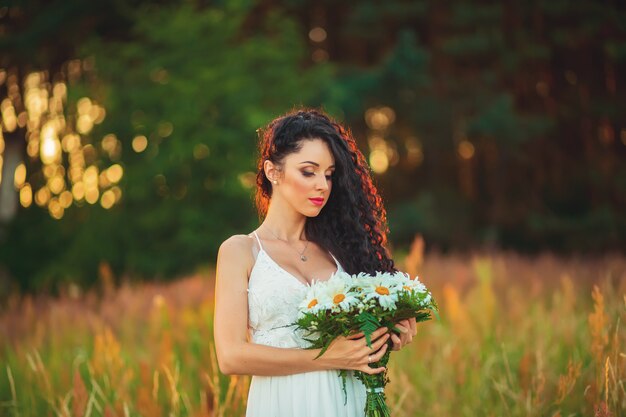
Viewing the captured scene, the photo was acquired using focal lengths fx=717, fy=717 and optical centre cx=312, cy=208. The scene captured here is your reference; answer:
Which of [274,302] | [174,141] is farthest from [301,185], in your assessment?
[174,141]

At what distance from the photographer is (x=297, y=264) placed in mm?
3156

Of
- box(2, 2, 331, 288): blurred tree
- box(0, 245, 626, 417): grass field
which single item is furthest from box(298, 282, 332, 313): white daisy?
box(2, 2, 331, 288): blurred tree

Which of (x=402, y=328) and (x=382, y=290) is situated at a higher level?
(x=382, y=290)

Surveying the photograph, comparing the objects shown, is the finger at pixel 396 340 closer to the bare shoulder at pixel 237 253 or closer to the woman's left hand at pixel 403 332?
the woman's left hand at pixel 403 332

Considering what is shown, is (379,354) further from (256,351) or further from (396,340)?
(256,351)

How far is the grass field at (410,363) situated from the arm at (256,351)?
0.85 meters

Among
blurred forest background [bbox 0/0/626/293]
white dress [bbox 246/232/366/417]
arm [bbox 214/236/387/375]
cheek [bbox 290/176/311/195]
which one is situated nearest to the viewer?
arm [bbox 214/236/387/375]

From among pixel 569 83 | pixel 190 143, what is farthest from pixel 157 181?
pixel 569 83

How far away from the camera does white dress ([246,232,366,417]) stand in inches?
113

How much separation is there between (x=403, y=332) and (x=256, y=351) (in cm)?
58

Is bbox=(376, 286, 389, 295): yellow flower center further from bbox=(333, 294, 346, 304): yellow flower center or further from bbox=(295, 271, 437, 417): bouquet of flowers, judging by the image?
bbox=(333, 294, 346, 304): yellow flower center

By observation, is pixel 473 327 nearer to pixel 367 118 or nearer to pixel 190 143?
pixel 190 143

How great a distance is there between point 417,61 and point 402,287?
16.6 metres

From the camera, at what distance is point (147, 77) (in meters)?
16.2
